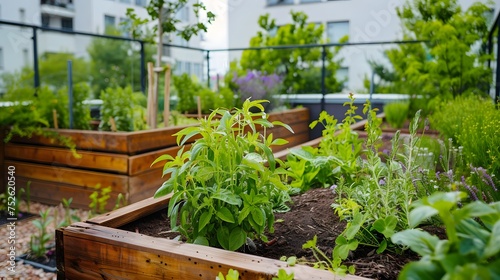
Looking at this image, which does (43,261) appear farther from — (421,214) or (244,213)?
(421,214)

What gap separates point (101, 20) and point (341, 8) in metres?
12.3

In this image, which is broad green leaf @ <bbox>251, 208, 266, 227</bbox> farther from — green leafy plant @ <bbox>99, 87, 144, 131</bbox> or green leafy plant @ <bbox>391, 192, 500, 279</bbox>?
green leafy plant @ <bbox>99, 87, 144, 131</bbox>

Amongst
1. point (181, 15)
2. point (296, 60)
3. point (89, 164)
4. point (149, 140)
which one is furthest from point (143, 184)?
point (296, 60)

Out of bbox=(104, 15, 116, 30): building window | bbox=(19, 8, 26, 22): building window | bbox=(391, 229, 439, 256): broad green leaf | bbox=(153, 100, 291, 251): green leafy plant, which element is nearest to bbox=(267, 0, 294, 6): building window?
bbox=(104, 15, 116, 30): building window

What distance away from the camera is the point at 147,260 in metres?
1.15

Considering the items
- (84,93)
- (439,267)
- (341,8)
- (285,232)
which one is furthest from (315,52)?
(341,8)

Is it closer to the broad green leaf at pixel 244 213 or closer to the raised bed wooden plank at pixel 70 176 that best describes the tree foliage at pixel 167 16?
the raised bed wooden plank at pixel 70 176

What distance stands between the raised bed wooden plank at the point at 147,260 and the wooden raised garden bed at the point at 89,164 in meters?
1.84

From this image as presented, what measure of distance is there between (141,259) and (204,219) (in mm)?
177

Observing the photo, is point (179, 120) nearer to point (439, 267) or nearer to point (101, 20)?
point (439, 267)

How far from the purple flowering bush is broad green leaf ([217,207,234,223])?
4146mm

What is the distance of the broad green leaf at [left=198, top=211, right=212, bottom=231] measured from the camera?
1.19 metres

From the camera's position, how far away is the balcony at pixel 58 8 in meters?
22.1

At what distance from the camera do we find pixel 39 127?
11.3 feet
